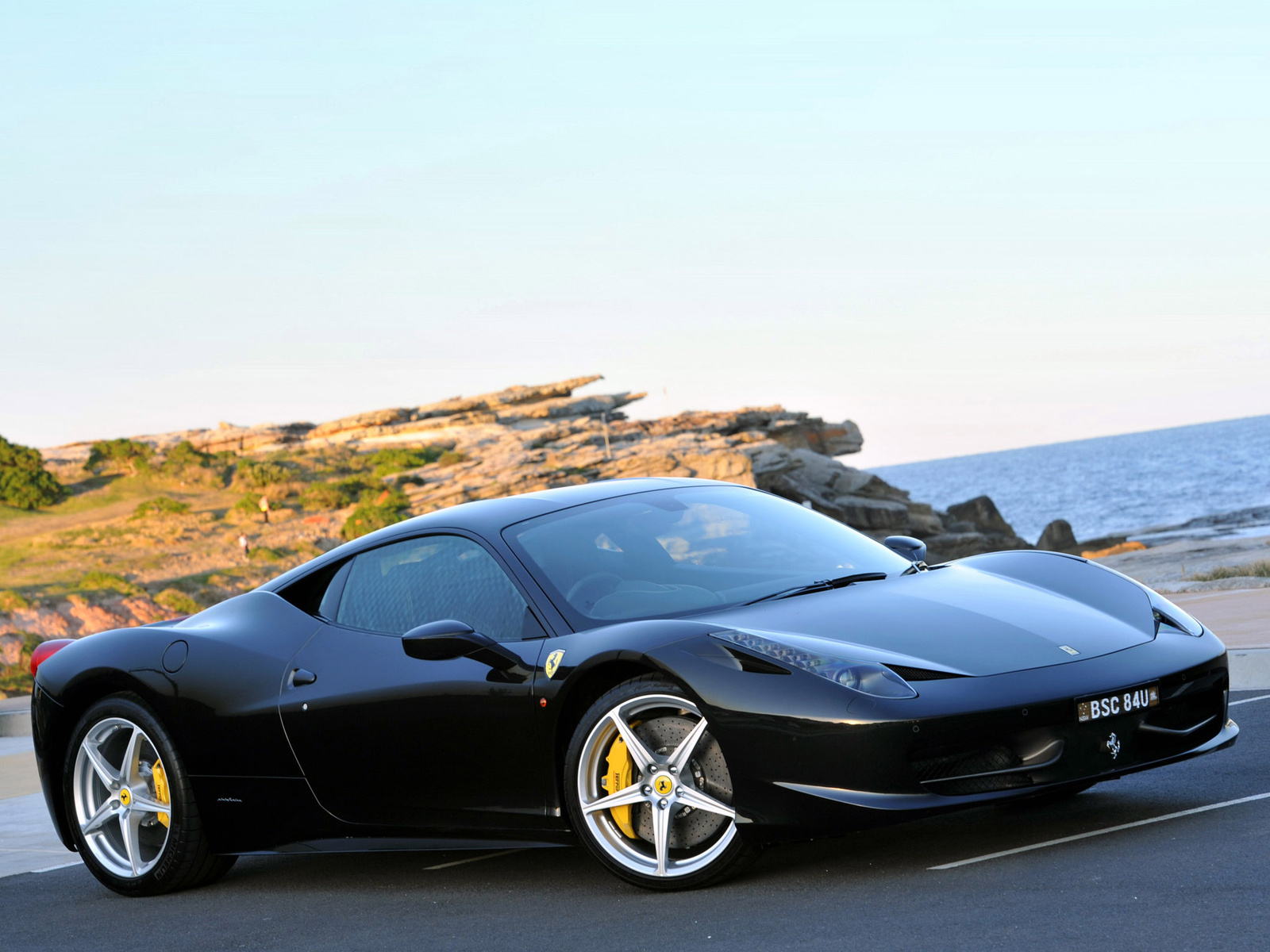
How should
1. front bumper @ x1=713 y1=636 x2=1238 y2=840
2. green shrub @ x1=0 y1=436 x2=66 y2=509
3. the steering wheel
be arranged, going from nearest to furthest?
front bumper @ x1=713 y1=636 x2=1238 y2=840
the steering wheel
green shrub @ x1=0 y1=436 x2=66 y2=509

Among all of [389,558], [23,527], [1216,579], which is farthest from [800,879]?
[23,527]

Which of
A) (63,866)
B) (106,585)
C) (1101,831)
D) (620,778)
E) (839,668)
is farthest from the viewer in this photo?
(106,585)

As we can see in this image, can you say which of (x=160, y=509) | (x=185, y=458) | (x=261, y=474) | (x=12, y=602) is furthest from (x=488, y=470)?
(x=12, y=602)

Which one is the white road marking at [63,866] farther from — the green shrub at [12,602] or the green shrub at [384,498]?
the green shrub at [384,498]

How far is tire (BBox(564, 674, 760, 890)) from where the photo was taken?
4.23 meters

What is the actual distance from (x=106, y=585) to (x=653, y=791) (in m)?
44.6

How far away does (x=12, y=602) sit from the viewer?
42094 millimetres

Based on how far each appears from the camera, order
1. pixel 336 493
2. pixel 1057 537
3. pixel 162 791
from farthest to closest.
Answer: pixel 336 493 < pixel 1057 537 < pixel 162 791

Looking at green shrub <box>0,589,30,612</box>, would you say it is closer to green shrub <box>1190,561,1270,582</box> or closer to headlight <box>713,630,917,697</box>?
green shrub <box>1190,561,1270,582</box>

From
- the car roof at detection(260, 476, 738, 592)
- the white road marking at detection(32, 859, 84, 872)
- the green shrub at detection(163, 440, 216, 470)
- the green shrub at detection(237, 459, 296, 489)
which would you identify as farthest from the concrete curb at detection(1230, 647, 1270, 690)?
the green shrub at detection(163, 440, 216, 470)

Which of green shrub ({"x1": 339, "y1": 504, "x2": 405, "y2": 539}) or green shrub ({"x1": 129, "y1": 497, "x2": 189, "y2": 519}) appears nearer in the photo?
green shrub ({"x1": 339, "y1": 504, "x2": 405, "y2": 539})

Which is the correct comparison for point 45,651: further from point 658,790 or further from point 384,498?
point 384,498

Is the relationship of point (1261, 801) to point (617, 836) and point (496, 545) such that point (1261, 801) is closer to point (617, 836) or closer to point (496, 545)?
point (617, 836)

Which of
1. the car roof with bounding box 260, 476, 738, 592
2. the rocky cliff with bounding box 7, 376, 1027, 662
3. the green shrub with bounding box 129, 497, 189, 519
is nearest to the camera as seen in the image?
the car roof with bounding box 260, 476, 738, 592
